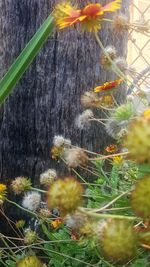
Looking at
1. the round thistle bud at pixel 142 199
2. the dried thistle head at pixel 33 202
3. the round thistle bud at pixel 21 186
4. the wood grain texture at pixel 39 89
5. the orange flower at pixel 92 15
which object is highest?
the orange flower at pixel 92 15

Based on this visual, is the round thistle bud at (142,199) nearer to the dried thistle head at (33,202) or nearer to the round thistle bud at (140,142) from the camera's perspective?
the round thistle bud at (140,142)

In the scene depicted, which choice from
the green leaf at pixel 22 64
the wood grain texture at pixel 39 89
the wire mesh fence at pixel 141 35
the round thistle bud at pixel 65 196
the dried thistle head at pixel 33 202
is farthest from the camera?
the wood grain texture at pixel 39 89

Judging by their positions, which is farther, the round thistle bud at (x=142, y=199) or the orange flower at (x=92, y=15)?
the orange flower at (x=92, y=15)

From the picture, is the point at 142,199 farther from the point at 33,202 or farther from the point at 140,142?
the point at 33,202

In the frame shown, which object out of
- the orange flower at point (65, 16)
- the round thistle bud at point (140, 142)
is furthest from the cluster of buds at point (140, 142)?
the orange flower at point (65, 16)

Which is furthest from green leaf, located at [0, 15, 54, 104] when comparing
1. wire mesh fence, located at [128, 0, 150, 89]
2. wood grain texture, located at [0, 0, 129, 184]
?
wood grain texture, located at [0, 0, 129, 184]

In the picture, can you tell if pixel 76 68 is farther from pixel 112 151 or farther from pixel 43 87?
pixel 112 151

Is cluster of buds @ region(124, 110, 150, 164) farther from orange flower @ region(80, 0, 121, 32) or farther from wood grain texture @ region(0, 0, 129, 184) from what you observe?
wood grain texture @ region(0, 0, 129, 184)
